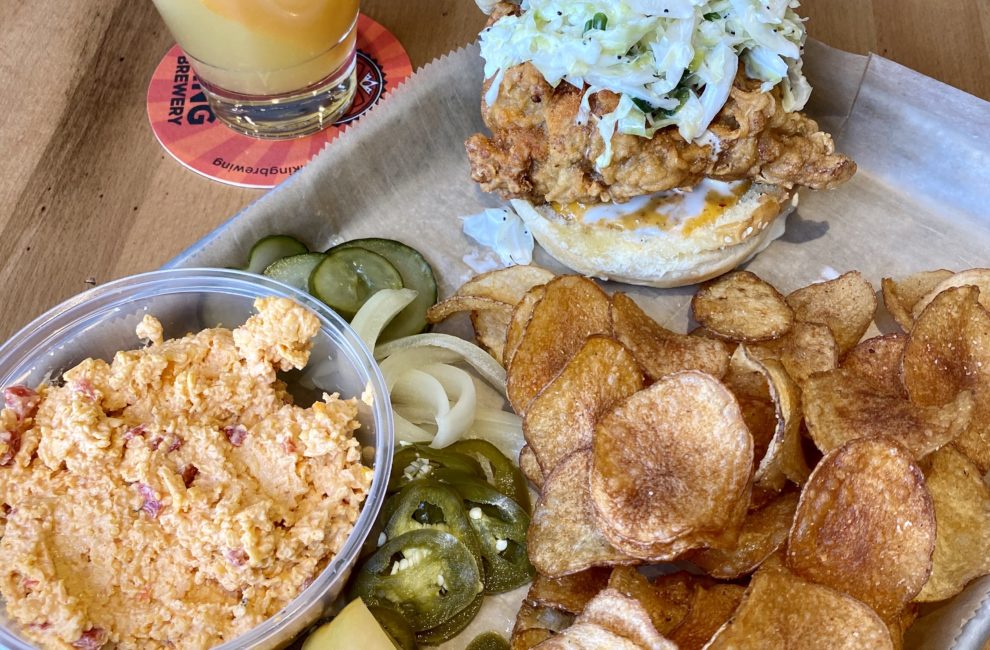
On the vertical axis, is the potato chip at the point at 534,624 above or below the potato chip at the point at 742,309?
below

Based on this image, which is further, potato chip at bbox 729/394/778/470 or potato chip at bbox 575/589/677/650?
potato chip at bbox 729/394/778/470

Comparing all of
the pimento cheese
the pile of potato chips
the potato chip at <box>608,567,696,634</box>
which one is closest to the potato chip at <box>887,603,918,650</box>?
the pile of potato chips

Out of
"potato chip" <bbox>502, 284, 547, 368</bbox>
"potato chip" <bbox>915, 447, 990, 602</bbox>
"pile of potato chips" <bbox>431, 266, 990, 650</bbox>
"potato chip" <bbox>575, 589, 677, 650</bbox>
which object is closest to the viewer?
"potato chip" <bbox>575, 589, 677, 650</bbox>

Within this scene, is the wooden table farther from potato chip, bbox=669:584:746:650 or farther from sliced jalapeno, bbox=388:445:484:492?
potato chip, bbox=669:584:746:650

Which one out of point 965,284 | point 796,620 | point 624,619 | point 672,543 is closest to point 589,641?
point 624,619

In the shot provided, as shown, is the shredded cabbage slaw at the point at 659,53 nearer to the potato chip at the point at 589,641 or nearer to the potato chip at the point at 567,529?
the potato chip at the point at 567,529

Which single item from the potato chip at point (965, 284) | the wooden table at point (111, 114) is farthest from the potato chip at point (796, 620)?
the wooden table at point (111, 114)

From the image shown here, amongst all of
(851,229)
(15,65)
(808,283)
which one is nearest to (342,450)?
(808,283)

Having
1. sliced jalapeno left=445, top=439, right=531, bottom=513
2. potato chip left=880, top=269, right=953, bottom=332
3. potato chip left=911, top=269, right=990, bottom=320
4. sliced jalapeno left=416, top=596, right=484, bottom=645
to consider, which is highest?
potato chip left=911, top=269, right=990, bottom=320
